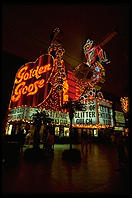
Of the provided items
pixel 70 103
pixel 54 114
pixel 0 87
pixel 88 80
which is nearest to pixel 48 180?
pixel 0 87

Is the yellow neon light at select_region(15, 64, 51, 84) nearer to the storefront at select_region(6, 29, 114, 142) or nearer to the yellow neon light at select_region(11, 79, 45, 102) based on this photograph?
the storefront at select_region(6, 29, 114, 142)

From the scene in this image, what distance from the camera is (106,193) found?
284cm

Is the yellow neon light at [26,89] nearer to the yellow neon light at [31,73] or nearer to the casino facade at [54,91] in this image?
the casino facade at [54,91]

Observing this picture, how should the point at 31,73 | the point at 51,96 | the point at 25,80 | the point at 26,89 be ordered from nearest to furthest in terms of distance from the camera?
the point at 26,89 < the point at 31,73 < the point at 25,80 < the point at 51,96

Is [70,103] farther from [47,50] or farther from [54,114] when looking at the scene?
[47,50]

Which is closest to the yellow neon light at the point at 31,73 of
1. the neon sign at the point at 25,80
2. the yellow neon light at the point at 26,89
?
the neon sign at the point at 25,80

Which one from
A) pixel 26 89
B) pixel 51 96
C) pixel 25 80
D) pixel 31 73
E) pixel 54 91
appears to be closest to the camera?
pixel 26 89

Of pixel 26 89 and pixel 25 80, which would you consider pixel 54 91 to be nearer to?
pixel 26 89

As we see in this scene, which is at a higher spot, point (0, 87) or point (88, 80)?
point (88, 80)

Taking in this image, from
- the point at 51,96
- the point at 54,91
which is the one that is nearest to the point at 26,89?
the point at 51,96

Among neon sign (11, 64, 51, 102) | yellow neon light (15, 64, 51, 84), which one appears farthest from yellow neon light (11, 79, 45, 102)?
yellow neon light (15, 64, 51, 84)

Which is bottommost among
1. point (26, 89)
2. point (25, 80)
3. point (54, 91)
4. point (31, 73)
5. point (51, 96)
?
point (51, 96)

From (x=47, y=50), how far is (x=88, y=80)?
5.72m

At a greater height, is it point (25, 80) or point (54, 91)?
point (25, 80)
